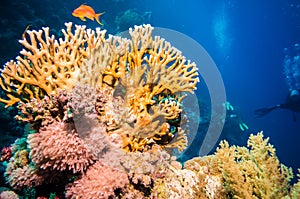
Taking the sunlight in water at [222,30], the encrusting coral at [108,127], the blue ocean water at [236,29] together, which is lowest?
the encrusting coral at [108,127]

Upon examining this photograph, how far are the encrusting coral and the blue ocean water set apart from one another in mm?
10320

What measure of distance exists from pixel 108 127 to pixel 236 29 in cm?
8376

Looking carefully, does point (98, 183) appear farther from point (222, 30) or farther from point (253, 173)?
point (222, 30)

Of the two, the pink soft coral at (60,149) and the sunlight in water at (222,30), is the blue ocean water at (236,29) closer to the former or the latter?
the sunlight in water at (222,30)

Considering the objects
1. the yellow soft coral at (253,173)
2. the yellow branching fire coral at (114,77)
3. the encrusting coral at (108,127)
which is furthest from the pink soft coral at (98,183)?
the yellow soft coral at (253,173)

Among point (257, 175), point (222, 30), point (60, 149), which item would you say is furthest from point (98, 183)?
point (222, 30)

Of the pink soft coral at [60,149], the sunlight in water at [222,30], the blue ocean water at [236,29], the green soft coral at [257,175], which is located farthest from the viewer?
the sunlight in water at [222,30]

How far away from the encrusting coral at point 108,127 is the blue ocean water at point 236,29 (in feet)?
33.9

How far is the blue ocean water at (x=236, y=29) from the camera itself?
12702 millimetres

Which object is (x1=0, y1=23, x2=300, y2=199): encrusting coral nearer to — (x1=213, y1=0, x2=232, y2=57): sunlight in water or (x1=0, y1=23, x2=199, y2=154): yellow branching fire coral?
(x1=0, y1=23, x2=199, y2=154): yellow branching fire coral

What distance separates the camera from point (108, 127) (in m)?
2.38

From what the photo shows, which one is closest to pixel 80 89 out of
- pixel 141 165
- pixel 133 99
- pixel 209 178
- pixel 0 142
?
pixel 133 99

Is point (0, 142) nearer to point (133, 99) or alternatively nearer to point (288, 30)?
point (133, 99)

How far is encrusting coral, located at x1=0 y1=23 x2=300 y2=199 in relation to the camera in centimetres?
204
